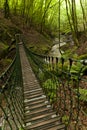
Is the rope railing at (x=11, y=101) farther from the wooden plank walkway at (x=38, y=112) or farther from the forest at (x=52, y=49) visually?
the forest at (x=52, y=49)

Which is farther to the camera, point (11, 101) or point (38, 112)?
point (38, 112)

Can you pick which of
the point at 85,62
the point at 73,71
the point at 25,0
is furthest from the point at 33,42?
the point at 85,62

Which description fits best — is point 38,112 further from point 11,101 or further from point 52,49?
point 52,49

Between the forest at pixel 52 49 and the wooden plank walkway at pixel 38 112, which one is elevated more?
the forest at pixel 52 49

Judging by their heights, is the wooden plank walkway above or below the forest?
below

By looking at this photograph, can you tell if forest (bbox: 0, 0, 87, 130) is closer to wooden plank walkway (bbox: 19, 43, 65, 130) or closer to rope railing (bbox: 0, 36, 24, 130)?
wooden plank walkway (bbox: 19, 43, 65, 130)

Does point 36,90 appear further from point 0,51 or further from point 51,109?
point 0,51

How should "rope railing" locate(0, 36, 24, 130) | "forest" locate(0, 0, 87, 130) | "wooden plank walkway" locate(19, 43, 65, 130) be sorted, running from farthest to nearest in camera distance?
"forest" locate(0, 0, 87, 130)
"wooden plank walkway" locate(19, 43, 65, 130)
"rope railing" locate(0, 36, 24, 130)

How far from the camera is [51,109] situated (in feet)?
13.7

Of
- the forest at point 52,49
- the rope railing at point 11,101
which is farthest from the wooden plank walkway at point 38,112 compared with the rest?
the forest at point 52,49

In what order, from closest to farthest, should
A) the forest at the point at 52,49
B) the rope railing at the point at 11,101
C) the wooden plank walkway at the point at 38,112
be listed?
the rope railing at the point at 11,101
the wooden plank walkway at the point at 38,112
the forest at the point at 52,49

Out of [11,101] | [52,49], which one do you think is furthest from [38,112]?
[52,49]

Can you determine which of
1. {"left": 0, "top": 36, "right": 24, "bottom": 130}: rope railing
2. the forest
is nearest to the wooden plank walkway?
{"left": 0, "top": 36, "right": 24, "bottom": 130}: rope railing

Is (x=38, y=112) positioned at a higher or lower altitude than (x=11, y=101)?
lower
